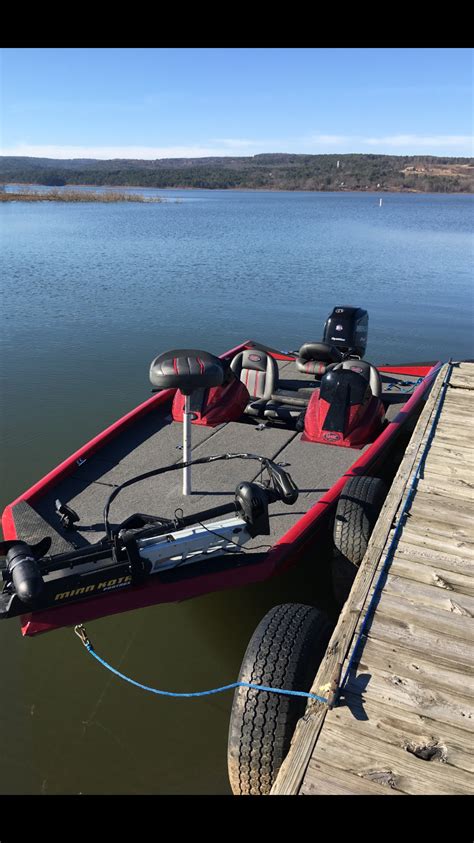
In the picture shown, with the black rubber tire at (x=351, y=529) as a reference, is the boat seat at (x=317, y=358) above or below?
above

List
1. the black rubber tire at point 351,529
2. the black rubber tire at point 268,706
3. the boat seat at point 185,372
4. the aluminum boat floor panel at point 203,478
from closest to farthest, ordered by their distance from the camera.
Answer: the black rubber tire at point 268,706 → the boat seat at point 185,372 → the black rubber tire at point 351,529 → the aluminum boat floor panel at point 203,478

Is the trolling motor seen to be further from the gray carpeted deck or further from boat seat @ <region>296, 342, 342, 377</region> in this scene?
boat seat @ <region>296, 342, 342, 377</region>

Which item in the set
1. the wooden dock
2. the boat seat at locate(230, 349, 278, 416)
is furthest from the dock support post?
the boat seat at locate(230, 349, 278, 416)

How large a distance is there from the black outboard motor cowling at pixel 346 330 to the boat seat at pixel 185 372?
457cm

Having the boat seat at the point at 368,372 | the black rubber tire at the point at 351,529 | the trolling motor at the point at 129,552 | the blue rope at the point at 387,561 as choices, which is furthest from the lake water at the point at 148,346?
the boat seat at the point at 368,372

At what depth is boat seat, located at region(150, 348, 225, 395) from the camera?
4.84 m

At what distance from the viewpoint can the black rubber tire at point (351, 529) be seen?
5.20 m

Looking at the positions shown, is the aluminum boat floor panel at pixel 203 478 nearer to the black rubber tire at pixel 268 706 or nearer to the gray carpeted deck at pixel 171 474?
the gray carpeted deck at pixel 171 474

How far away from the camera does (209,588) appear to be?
4.53m

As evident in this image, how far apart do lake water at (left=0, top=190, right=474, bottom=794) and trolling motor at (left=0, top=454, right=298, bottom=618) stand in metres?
0.94
